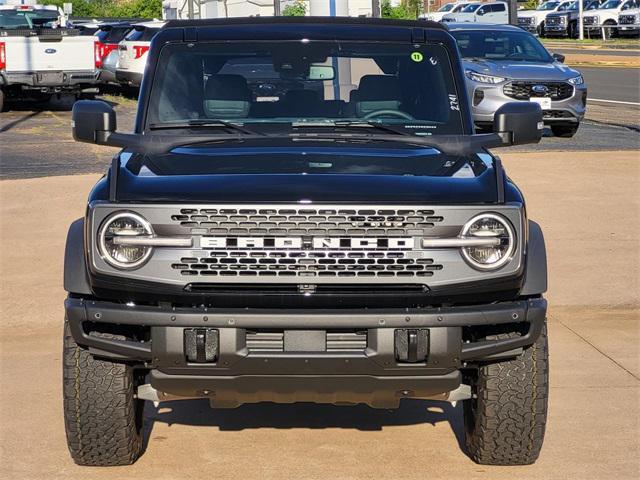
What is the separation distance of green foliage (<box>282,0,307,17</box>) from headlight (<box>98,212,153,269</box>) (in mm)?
44412

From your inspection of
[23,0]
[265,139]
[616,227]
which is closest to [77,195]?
[616,227]

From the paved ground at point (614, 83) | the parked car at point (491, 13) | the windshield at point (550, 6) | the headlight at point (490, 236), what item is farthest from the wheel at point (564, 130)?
the windshield at point (550, 6)

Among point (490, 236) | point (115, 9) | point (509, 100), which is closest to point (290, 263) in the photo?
point (490, 236)

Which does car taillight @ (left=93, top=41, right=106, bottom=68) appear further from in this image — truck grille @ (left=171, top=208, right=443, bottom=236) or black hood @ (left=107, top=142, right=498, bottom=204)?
truck grille @ (left=171, top=208, right=443, bottom=236)

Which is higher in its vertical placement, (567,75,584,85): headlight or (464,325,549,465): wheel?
(567,75,584,85): headlight

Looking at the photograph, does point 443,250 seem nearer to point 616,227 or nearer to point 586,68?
point 616,227

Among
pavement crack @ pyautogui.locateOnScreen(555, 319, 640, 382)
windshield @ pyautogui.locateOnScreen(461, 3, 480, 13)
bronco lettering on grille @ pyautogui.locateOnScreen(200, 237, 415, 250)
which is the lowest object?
pavement crack @ pyautogui.locateOnScreen(555, 319, 640, 382)

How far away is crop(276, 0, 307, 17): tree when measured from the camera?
49.1 m

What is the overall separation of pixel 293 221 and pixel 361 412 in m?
1.98

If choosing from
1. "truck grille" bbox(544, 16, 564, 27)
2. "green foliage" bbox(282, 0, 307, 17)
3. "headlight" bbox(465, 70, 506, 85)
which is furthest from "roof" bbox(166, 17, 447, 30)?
"truck grille" bbox(544, 16, 564, 27)

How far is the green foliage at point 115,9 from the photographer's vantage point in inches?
3469

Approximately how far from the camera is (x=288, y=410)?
21.5 ft

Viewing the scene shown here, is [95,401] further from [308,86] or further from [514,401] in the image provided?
[308,86]

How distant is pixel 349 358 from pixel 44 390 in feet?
8.73
